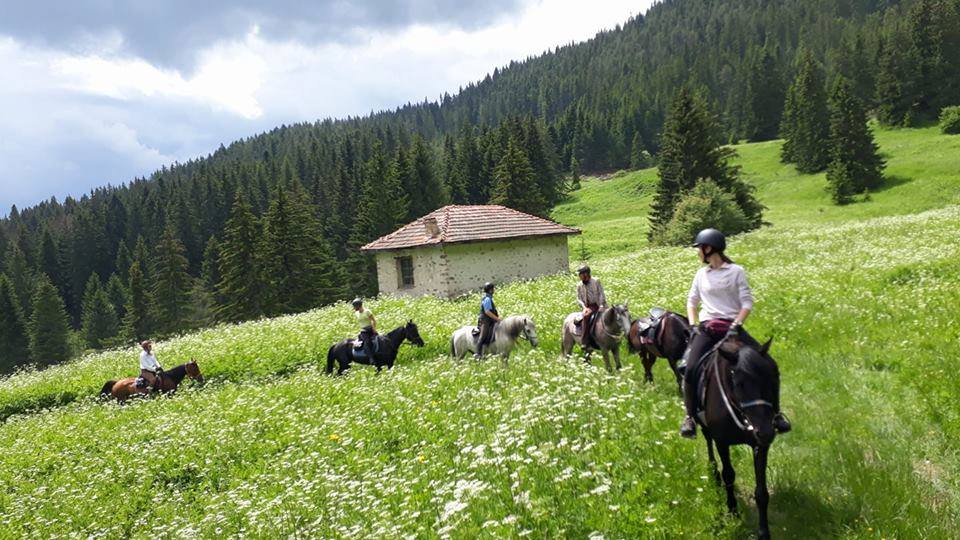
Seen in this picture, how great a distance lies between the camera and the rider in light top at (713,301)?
21.2 feet

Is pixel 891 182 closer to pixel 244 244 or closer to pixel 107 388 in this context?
pixel 244 244

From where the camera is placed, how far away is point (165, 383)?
60.4ft

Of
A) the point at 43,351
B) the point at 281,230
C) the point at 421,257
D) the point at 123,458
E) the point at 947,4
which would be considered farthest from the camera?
the point at 947,4

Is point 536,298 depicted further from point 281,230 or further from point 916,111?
point 916,111

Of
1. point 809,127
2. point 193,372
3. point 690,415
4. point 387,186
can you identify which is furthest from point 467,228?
point 809,127

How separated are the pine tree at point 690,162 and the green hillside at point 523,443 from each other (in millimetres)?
29207

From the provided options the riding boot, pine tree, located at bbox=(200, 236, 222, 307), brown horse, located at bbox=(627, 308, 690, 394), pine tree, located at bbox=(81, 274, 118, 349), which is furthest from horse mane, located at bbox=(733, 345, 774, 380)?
pine tree, located at bbox=(81, 274, 118, 349)

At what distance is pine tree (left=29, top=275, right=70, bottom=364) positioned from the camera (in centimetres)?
7175

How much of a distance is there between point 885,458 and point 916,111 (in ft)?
295

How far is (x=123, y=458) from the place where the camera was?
466 inches

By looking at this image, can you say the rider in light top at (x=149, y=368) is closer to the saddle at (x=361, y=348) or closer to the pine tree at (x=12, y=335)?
the saddle at (x=361, y=348)

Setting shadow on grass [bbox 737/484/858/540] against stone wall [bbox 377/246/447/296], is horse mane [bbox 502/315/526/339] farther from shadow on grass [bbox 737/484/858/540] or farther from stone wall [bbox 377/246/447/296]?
stone wall [bbox 377/246/447/296]

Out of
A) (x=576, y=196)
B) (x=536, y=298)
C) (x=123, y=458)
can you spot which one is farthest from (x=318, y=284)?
(x=576, y=196)

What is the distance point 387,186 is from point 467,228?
34.0 m
